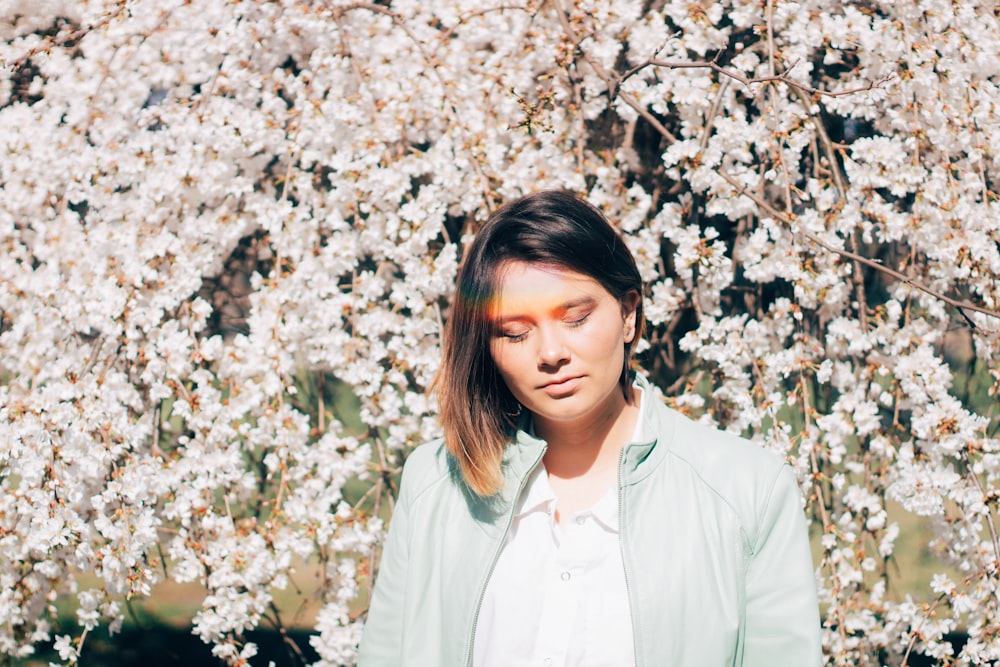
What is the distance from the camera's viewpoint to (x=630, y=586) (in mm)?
1355

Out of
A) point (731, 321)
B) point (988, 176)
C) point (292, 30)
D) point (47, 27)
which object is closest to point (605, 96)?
point (731, 321)

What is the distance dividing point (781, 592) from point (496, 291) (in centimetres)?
72

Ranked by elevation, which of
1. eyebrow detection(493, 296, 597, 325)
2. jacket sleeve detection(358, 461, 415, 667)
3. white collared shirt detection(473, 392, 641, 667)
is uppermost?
eyebrow detection(493, 296, 597, 325)

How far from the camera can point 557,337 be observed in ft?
4.49

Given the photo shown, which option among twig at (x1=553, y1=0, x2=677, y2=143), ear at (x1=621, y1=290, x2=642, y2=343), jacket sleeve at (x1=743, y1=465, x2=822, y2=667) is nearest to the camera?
jacket sleeve at (x1=743, y1=465, x2=822, y2=667)

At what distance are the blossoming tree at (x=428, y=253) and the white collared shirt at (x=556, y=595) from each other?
32.1 inches

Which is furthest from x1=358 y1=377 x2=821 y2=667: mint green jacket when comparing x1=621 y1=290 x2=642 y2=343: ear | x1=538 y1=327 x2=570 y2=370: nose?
x1=538 y1=327 x2=570 y2=370: nose

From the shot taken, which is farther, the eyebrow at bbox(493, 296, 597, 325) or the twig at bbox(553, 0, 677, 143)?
the twig at bbox(553, 0, 677, 143)

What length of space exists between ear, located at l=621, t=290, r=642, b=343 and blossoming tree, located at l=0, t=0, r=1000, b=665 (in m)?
0.64

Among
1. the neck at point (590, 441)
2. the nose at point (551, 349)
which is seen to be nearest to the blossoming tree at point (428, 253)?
the neck at point (590, 441)

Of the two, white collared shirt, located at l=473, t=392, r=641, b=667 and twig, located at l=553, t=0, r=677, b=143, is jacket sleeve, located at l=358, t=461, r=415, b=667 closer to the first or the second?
white collared shirt, located at l=473, t=392, r=641, b=667

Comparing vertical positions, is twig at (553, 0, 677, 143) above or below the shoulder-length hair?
above

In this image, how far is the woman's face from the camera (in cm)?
137

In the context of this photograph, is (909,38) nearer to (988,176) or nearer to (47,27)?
(988,176)
